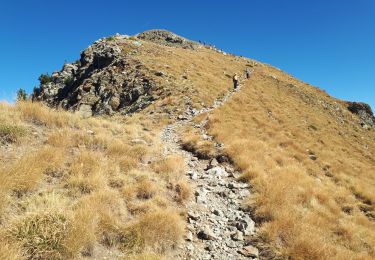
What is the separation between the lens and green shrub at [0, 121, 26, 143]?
33.6ft

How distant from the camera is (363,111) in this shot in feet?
191

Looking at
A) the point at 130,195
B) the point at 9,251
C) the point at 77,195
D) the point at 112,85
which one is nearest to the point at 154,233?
the point at 130,195

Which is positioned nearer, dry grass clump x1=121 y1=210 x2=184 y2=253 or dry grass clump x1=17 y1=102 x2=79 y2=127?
dry grass clump x1=121 y1=210 x2=184 y2=253

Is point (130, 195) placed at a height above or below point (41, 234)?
above

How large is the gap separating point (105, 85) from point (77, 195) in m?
30.5

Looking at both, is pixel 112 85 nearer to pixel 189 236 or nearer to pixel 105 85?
pixel 105 85

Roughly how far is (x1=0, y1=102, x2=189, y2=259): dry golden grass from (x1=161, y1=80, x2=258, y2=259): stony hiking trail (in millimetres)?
514

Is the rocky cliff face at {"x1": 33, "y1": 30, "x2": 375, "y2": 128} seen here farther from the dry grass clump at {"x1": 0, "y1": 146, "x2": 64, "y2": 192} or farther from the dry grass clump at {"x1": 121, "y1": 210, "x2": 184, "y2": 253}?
the dry grass clump at {"x1": 121, "y1": 210, "x2": 184, "y2": 253}

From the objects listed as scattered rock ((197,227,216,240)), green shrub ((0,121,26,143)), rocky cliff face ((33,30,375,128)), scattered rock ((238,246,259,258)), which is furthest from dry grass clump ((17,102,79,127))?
scattered rock ((238,246,259,258))

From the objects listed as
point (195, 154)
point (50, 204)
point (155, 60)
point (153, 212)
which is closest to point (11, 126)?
point (50, 204)

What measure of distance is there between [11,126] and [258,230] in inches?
339

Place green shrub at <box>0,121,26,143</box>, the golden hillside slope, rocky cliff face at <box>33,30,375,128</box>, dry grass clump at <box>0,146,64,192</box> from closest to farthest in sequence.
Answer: the golden hillside slope
dry grass clump at <box>0,146,64,192</box>
green shrub at <box>0,121,26,143</box>
rocky cliff face at <box>33,30,375,128</box>

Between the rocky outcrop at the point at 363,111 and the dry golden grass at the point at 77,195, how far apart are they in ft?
178

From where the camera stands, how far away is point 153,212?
791cm
